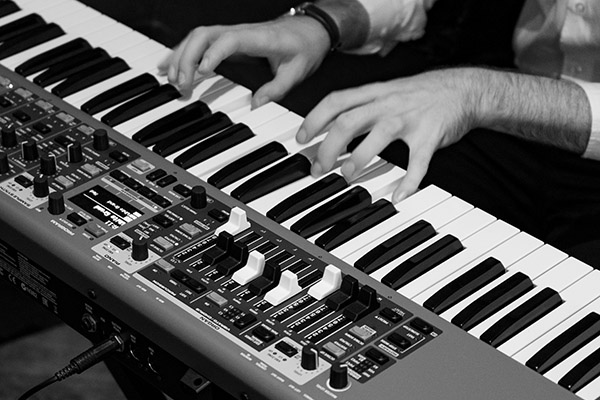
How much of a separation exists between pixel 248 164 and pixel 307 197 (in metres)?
0.14

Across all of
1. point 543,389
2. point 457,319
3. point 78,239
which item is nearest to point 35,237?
point 78,239

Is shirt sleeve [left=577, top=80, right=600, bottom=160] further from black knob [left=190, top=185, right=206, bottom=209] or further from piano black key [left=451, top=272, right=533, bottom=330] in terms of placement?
black knob [left=190, top=185, right=206, bottom=209]

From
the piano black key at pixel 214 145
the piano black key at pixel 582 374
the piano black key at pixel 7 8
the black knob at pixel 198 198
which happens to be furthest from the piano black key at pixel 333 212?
the piano black key at pixel 7 8

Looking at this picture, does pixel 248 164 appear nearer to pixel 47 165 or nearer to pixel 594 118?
pixel 47 165

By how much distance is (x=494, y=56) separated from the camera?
282cm

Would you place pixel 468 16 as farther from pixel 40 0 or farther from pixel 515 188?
pixel 40 0

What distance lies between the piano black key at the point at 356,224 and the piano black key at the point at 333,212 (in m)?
0.01

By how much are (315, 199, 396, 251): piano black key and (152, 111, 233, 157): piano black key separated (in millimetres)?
366

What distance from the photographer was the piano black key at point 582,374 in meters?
1.62

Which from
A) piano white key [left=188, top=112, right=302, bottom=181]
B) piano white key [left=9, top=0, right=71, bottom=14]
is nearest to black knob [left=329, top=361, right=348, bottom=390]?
piano white key [left=188, top=112, right=302, bottom=181]

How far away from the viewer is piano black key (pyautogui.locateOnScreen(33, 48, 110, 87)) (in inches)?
90.9

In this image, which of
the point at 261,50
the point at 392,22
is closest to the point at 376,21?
the point at 392,22

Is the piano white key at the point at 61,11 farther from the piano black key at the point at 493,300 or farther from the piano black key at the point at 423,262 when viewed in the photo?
the piano black key at the point at 493,300

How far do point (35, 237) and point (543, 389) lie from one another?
0.83 meters
